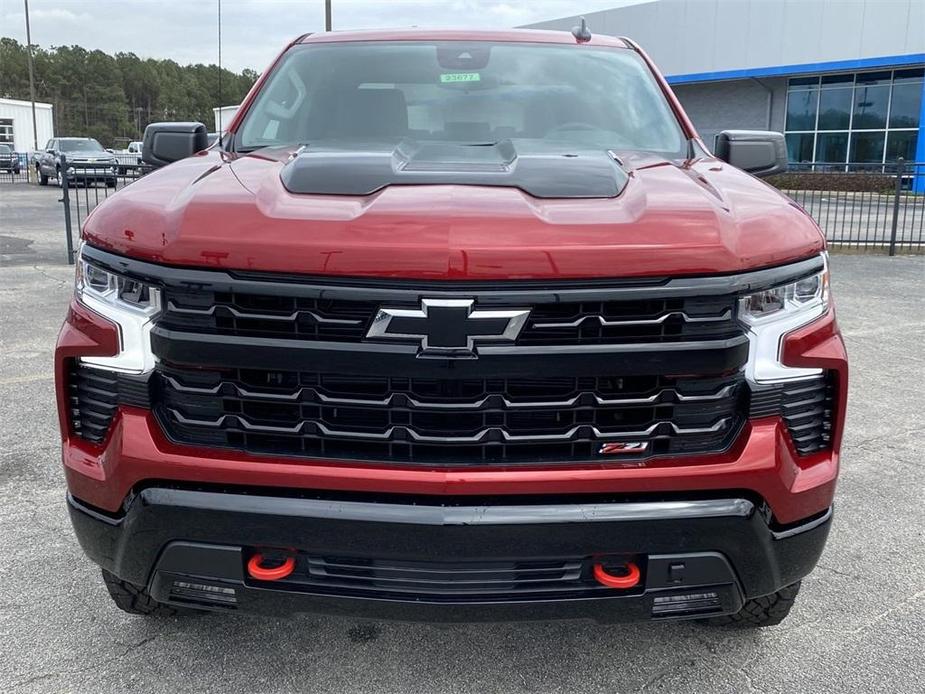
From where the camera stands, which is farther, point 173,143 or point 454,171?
point 173,143

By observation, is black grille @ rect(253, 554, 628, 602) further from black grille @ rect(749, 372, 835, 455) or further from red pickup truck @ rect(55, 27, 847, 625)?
black grille @ rect(749, 372, 835, 455)

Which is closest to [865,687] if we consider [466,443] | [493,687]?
[493,687]

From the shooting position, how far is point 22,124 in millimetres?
64812

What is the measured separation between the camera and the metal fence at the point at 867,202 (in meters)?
13.1

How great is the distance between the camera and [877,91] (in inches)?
1172

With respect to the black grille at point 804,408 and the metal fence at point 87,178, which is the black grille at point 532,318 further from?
the metal fence at point 87,178

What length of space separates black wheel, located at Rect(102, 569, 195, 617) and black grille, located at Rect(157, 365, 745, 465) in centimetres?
73

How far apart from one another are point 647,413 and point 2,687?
1.96 meters

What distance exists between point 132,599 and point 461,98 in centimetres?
216

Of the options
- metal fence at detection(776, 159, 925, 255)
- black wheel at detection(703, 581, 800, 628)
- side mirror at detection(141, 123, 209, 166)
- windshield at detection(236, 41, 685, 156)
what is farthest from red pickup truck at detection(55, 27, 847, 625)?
metal fence at detection(776, 159, 925, 255)

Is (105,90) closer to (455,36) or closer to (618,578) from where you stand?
(455,36)

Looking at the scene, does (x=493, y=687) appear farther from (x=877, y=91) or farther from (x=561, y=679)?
(x=877, y=91)

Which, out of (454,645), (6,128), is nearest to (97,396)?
(454,645)

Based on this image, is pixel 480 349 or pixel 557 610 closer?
pixel 480 349
